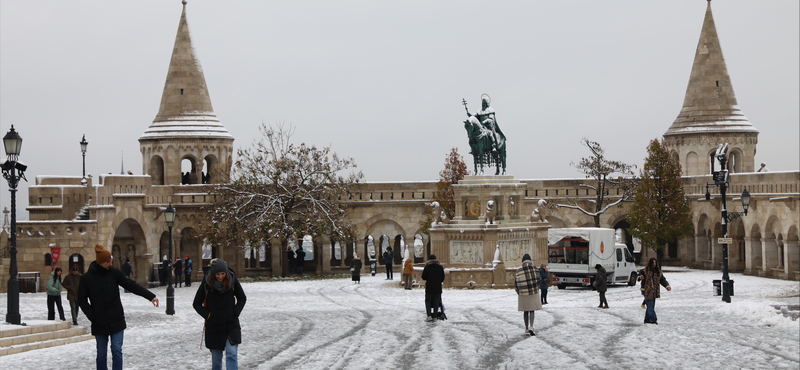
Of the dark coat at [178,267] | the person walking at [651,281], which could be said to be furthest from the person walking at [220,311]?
the dark coat at [178,267]

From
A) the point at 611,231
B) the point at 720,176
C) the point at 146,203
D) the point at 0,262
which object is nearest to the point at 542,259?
the point at 611,231

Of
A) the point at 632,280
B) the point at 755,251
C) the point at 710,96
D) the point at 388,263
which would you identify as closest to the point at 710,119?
the point at 710,96

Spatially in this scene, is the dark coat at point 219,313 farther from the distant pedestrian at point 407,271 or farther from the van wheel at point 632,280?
the van wheel at point 632,280

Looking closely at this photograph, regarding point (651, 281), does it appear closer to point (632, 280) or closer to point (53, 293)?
point (53, 293)

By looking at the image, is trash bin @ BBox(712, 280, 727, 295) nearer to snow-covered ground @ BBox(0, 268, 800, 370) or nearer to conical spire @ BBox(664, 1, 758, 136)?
snow-covered ground @ BBox(0, 268, 800, 370)

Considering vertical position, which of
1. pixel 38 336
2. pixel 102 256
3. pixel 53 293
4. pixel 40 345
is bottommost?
pixel 40 345

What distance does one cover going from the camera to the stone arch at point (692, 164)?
4053 centimetres

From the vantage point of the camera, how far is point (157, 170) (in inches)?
1486

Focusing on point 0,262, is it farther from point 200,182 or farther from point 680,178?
point 680,178

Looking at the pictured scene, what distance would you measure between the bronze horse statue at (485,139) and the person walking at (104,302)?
753 inches

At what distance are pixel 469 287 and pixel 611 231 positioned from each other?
14.3ft

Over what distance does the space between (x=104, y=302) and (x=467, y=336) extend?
6.51m

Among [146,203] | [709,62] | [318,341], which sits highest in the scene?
[709,62]

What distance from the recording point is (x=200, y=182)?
38.1 m
